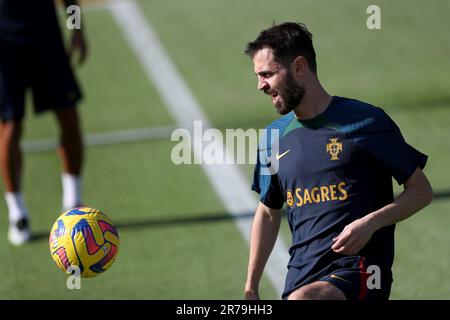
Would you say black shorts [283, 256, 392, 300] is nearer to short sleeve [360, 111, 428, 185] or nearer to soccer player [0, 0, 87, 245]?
short sleeve [360, 111, 428, 185]

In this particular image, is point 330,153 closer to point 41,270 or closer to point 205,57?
point 41,270

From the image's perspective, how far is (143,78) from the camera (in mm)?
12375

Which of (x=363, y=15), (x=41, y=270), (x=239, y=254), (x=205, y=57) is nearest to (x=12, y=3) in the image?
(x=41, y=270)

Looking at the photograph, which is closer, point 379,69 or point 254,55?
point 254,55

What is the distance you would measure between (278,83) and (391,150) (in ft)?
2.21

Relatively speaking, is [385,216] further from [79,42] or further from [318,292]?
[79,42]

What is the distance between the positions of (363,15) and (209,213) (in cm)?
586

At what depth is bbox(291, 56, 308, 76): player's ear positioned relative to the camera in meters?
4.96

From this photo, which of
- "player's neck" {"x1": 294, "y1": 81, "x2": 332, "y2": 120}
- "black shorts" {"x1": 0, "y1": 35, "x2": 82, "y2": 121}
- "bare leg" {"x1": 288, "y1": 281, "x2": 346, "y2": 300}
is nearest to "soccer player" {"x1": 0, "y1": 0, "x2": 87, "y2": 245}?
"black shorts" {"x1": 0, "y1": 35, "x2": 82, "y2": 121}

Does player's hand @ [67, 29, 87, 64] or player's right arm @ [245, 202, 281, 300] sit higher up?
player's hand @ [67, 29, 87, 64]

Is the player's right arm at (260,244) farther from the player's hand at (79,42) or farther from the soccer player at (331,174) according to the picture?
the player's hand at (79,42)

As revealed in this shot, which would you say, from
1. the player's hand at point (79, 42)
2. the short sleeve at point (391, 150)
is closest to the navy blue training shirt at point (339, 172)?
the short sleeve at point (391, 150)

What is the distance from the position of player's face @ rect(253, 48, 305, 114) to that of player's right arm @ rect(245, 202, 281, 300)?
662 mm

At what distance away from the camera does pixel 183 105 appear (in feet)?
37.3
